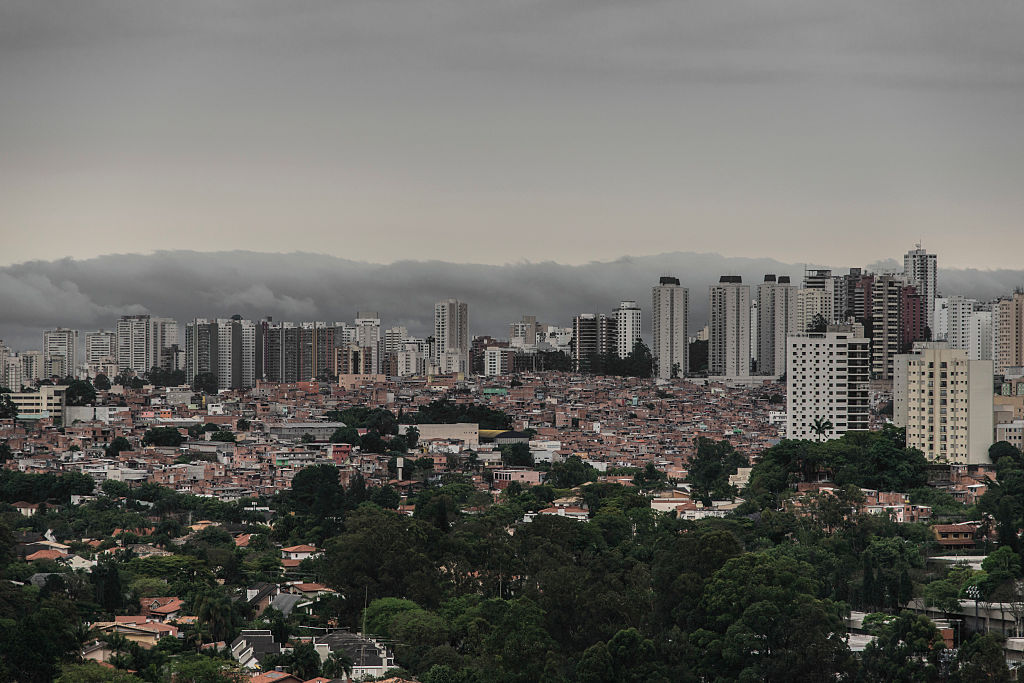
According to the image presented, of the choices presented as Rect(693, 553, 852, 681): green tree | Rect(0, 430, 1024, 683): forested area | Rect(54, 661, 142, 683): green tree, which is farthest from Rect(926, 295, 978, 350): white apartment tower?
Rect(54, 661, 142, 683): green tree

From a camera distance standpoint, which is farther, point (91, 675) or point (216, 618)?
point (216, 618)

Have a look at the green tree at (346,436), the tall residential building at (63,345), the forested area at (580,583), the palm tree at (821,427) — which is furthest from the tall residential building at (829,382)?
the tall residential building at (63,345)

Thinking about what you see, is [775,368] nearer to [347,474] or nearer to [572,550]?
[347,474]

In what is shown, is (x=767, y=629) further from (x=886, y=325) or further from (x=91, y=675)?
(x=886, y=325)

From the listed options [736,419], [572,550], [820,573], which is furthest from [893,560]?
[736,419]

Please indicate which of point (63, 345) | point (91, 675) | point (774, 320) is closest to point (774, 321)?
point (774, 320)

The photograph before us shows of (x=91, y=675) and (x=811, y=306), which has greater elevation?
(x=811, y=306)
